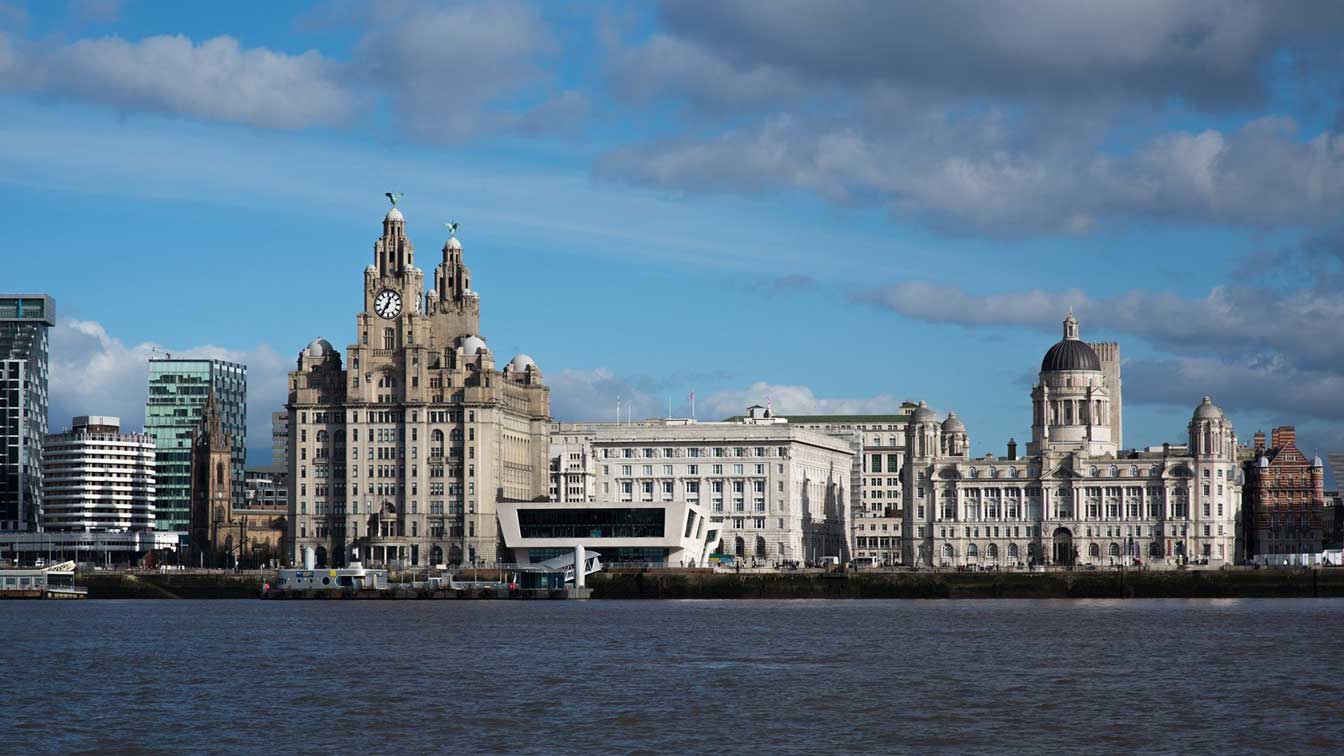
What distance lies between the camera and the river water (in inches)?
2702

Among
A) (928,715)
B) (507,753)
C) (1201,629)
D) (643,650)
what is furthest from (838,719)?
(1201,629)

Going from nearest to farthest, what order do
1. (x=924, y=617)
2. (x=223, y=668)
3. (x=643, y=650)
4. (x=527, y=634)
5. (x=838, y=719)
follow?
(x=838, y=719)
(x=223, y=668)
(x=643, y=650)
(x=527, y=634)
(x=924, y=617)

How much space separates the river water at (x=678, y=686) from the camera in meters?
68.6

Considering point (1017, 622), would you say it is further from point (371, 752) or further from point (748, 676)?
point (371, 752)

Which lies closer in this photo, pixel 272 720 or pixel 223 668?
pixel 272 720

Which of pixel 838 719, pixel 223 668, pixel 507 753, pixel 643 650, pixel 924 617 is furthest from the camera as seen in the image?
pixel 924 617

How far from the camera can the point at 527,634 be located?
126m

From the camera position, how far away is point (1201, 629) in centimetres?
12962

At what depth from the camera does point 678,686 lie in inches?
3398

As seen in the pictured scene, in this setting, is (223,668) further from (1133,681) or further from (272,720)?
(1133,681)

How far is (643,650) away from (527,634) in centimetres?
1832

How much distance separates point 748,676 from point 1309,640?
40.6 m

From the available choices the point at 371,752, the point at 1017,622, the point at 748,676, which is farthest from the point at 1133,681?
the point at 1017,622

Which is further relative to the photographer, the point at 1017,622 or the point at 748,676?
the point at 1017,622
